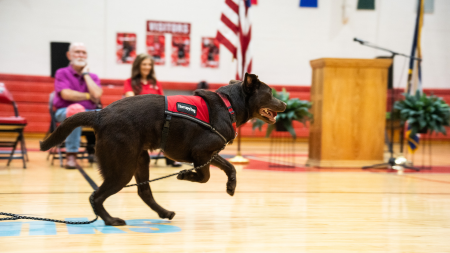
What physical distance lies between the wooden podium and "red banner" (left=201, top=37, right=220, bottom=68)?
15.5 ft

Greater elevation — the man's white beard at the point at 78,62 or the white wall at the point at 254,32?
the white wall at the point at 254,32

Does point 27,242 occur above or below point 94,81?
below

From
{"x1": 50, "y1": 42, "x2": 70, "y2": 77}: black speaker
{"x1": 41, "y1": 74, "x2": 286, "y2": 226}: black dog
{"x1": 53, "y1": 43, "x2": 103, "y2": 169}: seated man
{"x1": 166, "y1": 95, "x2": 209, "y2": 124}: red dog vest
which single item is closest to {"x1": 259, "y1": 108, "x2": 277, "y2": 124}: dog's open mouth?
{"x1": 41, "y1": 74, "x2": 286, "y2": 226}: black dog

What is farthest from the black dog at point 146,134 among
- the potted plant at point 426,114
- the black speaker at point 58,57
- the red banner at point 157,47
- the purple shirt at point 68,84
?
the red banner at point 157,47

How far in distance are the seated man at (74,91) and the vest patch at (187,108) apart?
2.88 m

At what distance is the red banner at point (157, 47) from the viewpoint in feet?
31.6

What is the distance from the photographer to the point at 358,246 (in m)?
2.05

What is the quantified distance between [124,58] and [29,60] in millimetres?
1898

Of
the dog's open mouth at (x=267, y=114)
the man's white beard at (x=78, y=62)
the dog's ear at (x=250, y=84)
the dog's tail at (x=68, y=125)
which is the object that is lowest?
the dog's tail at (x=68, y=125)

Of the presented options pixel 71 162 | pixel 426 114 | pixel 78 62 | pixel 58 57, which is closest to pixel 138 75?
pixel 78 62

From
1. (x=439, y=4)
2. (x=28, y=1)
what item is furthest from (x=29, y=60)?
(x=439, y=4)

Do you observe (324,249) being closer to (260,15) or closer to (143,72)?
(143,72)

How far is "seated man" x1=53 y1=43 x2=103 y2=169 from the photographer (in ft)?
16.0

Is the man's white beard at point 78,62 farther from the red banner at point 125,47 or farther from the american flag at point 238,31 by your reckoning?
the red banner at point 125,47
